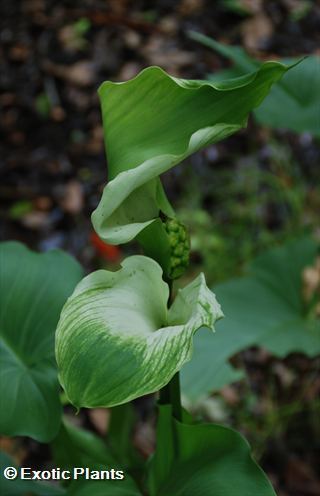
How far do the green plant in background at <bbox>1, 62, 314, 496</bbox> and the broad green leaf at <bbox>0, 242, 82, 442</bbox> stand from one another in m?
0.04

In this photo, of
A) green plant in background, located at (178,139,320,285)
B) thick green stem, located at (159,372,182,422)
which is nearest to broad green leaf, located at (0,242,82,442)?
thick green stem, located at (159,372,182,422)

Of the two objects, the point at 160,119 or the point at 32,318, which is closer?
the point at 160,119

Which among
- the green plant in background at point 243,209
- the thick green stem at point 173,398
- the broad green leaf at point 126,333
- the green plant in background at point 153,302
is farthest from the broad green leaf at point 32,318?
the green plant in background at point 243,209

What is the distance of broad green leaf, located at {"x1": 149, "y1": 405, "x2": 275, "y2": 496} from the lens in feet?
2.63

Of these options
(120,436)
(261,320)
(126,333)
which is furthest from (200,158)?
(126,333)

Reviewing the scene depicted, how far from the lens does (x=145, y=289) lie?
29.1 inches

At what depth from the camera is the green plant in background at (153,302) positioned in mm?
662

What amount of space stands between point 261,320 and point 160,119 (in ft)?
2.94

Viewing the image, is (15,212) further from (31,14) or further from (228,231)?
(31,14)

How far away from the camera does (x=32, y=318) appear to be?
3.56ft

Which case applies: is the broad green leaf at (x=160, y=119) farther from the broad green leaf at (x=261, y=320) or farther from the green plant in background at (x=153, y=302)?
the broad green leaf at (x=261, y=320)

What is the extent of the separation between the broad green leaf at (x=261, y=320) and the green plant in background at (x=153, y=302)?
1.40 feet

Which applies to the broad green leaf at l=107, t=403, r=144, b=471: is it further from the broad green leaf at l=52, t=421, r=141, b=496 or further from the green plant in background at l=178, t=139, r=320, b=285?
the green plant in background at l=178, t=139, r=320, b=285

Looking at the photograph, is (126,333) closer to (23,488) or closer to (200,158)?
(23,488)
